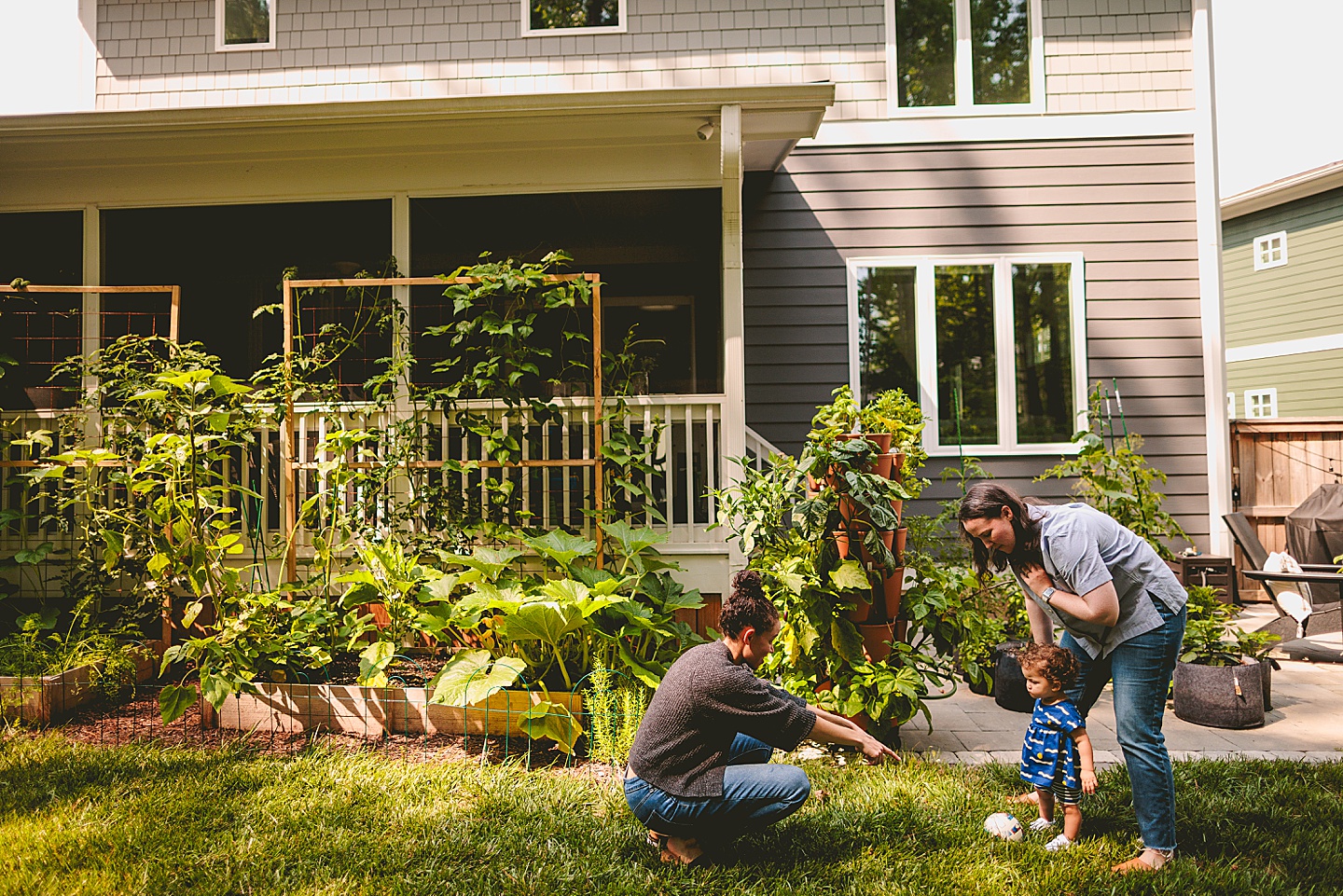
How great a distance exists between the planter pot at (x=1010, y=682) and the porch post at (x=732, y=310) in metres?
1.58

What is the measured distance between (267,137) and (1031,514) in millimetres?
5597

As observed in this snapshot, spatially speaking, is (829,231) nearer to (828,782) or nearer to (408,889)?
(828,782)

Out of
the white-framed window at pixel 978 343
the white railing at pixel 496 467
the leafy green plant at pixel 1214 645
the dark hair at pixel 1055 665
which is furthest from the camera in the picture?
the white-framed window at pixel 978 343

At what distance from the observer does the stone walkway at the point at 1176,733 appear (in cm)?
412

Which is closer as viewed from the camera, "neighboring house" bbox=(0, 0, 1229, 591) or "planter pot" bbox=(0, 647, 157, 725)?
"planter pot" bbox=(0, 647, 157, 725)

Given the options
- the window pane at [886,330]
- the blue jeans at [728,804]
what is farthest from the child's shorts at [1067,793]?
the window pane at [886,330]

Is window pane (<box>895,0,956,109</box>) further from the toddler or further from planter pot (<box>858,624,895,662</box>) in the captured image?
the toddler

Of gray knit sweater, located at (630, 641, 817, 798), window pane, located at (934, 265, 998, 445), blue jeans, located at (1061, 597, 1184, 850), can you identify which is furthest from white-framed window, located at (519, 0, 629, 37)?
blue jeans, located at (1061, 597, 1184, 850)

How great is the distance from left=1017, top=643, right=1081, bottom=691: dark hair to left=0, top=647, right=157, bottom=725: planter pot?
4505 mm

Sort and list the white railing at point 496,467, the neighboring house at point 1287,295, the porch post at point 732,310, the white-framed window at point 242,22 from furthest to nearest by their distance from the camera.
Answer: the neighboring house at point 1287,295 < the white-framed window at point 242,22 < the porch post at point 732,310 < the white railing at point 496,467

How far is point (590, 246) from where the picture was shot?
9.33m

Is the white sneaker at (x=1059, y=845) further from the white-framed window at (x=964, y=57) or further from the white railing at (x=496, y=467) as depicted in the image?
the white-framed window at (x=964, y=57)

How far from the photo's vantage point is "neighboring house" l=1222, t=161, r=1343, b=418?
42.2 ft

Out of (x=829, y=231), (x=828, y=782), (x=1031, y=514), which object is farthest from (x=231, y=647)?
(x=829, y=231)
